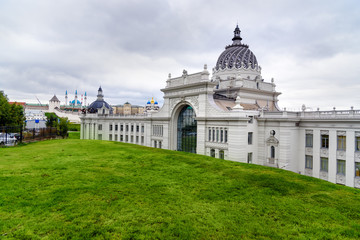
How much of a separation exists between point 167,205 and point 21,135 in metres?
29.9

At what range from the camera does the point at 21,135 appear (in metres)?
30.4

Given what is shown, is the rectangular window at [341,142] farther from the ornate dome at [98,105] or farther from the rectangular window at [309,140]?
the ornate dome at [98,105]

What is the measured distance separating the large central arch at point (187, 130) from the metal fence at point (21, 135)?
75.9 feet

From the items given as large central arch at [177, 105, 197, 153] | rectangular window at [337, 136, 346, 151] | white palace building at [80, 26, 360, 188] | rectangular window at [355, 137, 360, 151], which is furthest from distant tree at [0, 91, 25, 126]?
rectangular window at [355, 137, 360, 151]

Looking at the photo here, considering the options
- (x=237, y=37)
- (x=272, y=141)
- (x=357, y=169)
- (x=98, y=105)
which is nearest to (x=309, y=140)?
(x=272, y=141)

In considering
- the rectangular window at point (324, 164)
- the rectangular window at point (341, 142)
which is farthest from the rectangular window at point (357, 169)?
the rectangular window at point (324, 164)

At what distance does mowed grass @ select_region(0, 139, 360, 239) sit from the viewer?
7504 mm

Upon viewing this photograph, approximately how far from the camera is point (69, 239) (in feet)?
22.5

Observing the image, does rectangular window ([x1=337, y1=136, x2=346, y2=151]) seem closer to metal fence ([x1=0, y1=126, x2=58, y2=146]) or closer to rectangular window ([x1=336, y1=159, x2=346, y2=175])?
rectangular window ([x1=336, y1=159, x2=346, y2=175])

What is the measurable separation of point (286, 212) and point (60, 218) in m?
8.95

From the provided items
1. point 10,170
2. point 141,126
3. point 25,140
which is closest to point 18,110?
point 25,140

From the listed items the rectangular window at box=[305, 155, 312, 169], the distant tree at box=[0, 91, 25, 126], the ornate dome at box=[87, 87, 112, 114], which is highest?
the ornate dome at box=[87, 87, 112, 114]

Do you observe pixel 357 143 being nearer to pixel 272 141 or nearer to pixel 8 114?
pixel 272 141

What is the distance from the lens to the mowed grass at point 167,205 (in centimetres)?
750
